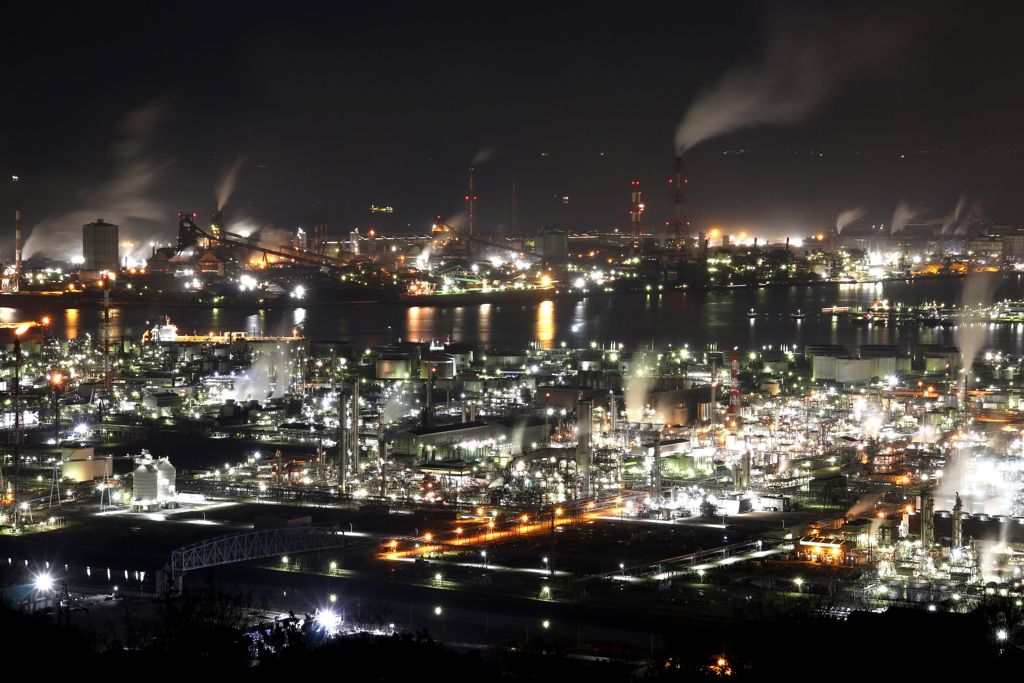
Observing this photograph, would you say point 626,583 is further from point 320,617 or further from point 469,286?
point 469,286

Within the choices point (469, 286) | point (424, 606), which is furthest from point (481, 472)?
point (469, 286)

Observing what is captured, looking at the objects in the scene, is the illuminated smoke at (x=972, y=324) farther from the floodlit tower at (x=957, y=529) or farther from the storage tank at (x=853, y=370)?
the floodlit tower at (x=957, y=529)

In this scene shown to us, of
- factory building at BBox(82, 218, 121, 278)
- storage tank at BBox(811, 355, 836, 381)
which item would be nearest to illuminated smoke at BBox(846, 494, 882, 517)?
storage tank at BBox(811, 355, 836, 381)

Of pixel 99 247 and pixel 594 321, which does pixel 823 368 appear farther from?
pixel 99 247

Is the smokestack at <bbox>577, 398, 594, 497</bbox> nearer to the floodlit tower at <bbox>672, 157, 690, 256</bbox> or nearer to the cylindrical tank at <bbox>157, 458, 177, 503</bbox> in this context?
the cylindrical tank at <bbox>157, 458, 177, 503</bbox>

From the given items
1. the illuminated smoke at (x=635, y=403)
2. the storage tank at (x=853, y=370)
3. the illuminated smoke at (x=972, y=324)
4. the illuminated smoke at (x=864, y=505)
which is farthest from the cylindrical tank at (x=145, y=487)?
the storage tank at (x=853, y=370)
